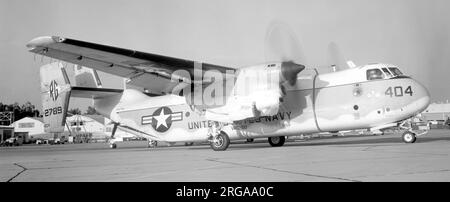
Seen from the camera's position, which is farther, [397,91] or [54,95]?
[54,95]

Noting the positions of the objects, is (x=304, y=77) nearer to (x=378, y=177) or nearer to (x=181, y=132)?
(x=181, y=132)

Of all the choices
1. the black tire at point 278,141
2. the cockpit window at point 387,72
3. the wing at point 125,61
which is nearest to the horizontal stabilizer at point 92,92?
the wing at point 125,61

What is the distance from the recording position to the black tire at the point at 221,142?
15.5 m

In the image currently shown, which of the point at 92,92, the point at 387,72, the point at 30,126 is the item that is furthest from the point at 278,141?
the point at 30,126

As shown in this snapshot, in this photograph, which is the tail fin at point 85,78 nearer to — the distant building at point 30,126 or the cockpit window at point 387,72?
the cockpit window at point 387,72

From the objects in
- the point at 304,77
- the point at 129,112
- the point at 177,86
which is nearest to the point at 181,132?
the point at 177,86

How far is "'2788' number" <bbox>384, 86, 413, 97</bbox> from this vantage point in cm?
1338

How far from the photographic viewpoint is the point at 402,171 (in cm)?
584

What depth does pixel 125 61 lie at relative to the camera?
46.6 ft

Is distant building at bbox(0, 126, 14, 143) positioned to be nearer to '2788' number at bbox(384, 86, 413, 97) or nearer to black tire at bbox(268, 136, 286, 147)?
black tire at bbox(268, 136, 286, 147)

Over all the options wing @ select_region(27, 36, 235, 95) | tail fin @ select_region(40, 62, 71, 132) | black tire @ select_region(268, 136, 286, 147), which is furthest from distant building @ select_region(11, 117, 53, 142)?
black tire @ select_region(268, 136, 286, 147)

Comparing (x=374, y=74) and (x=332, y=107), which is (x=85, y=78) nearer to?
(x=332, y=107)

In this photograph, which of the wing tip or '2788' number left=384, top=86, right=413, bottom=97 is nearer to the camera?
the wing tip

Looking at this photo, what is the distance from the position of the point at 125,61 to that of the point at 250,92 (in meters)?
5.07
